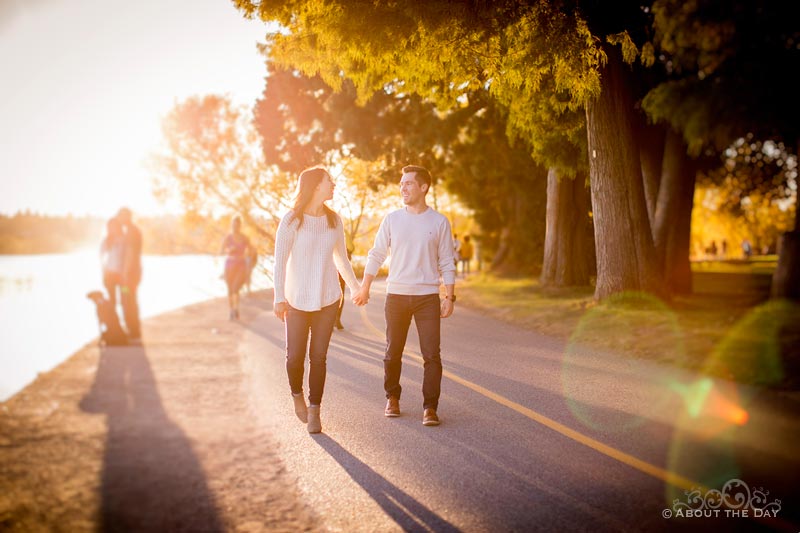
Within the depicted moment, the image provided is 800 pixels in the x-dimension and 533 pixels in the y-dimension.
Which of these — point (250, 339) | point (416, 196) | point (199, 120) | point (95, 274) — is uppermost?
point (199, 120)

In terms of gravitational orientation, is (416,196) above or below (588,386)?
above

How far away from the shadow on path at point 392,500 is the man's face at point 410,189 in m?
2.30

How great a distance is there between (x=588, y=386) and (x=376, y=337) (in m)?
5.06

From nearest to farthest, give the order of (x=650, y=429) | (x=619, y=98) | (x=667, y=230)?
(x=650, y=429) → (x=619, y=98) → (x=667, y=230)

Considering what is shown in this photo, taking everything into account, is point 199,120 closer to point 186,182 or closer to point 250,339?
point 186,182

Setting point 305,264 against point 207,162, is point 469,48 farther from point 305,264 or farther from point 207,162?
point 207,162

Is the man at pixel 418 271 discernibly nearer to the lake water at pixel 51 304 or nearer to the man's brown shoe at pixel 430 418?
the man's brown shoe at pixel 430 418

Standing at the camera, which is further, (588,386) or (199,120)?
(199,120)

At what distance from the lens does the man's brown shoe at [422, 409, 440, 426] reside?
5.60 meters

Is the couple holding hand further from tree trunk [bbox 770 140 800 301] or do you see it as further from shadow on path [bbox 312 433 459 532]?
tree trunk [bbox 770 140 800 301]

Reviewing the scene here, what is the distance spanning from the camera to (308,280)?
5578 mm

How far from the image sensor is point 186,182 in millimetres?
26328

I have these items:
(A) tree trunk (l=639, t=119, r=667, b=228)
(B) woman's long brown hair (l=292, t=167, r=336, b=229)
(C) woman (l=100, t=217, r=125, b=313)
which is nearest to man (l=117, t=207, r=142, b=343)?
(C) woman (l=100, t=217, r=125, b=313)

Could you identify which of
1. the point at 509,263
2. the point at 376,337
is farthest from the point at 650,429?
the point at 509,263
